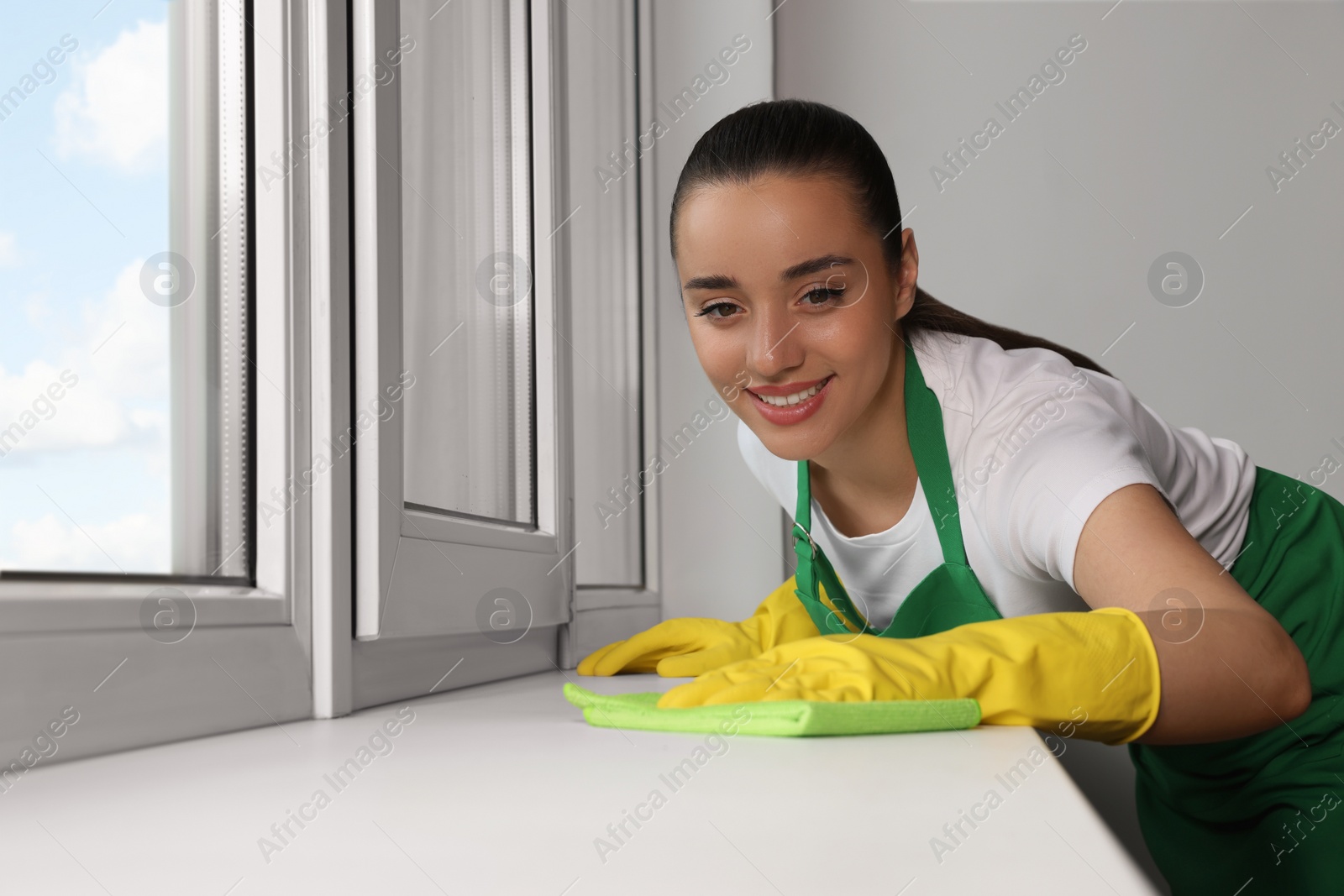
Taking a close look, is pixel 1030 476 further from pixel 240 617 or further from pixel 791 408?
pixel 240 617

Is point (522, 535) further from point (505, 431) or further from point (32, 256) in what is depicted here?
point (32, 256)

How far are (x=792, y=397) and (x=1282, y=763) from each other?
53 centimetres

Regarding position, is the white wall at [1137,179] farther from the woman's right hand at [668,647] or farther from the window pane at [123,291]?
the window pane at [123,291]

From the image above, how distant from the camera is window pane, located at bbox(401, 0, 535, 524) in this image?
2.94 ft

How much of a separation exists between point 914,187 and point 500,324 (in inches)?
37.8

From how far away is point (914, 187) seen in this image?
178 cm

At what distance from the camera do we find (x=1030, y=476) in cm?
73

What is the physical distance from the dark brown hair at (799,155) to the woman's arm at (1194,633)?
0.39 m

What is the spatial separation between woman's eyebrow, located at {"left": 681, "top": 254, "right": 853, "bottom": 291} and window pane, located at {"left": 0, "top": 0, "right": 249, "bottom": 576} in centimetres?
38

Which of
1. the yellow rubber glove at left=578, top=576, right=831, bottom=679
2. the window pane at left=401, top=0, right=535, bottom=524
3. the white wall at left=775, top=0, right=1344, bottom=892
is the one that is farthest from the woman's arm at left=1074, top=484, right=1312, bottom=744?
the white wall at left=775, top=0, right=1344, bottom=892

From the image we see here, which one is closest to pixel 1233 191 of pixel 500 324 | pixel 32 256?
pixel 500 324

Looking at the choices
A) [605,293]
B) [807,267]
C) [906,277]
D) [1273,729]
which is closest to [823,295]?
[807,267]

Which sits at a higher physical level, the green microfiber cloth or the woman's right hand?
the green microfiber cloth

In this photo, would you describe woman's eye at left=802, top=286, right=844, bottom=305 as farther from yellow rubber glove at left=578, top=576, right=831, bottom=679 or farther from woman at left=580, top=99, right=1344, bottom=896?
yellow rubber glove at left=578, top=576, right=831, bottom=679
